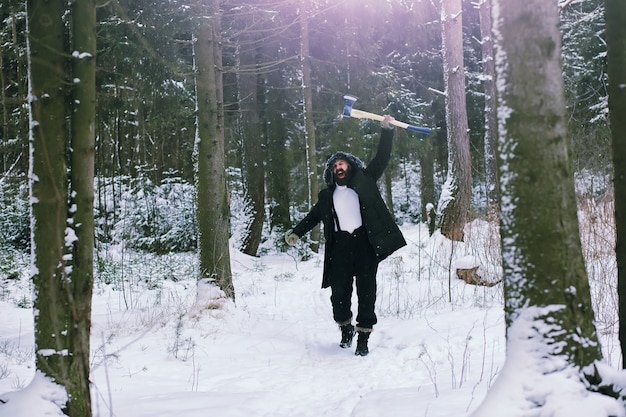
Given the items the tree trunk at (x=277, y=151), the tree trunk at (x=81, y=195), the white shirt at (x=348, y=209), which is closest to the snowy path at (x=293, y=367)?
the tree trunk at (x=81, y=195)

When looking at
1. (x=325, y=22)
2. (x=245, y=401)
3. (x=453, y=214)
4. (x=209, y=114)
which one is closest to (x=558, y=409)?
(x=245, y=401)

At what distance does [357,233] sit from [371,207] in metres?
0.30

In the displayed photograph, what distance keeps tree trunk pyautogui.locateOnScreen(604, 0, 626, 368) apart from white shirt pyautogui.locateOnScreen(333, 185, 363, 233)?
9.38 feet

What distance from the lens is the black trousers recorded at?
5074 mm

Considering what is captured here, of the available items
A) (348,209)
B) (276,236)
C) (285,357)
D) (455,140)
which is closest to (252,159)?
(276,236)

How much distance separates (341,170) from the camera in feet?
17.0

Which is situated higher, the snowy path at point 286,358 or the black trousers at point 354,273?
the black trousers at point 354,273

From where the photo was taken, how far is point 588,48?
50.4 ft

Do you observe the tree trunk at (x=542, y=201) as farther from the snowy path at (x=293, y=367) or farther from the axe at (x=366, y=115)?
the axe at (x=366, y=115)

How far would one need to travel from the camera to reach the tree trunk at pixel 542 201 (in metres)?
2.04

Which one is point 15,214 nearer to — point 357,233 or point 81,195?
point 357,233

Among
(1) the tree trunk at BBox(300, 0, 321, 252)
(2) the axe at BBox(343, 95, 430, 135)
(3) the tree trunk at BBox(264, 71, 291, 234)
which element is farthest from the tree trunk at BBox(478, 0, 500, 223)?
(2) the axe at BBox(343, 95, 430, 135)

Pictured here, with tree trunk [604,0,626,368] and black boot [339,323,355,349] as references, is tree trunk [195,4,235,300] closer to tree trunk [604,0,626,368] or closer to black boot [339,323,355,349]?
black boot [339,323,355,349]

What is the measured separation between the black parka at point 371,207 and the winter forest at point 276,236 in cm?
48
